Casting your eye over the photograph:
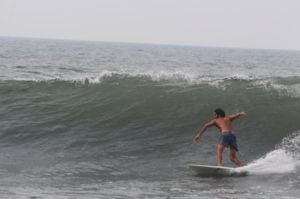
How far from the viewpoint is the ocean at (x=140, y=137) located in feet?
33.4

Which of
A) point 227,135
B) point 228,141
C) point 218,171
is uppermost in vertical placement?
point 227,135

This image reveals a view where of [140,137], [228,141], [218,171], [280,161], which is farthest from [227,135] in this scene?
[140,137]

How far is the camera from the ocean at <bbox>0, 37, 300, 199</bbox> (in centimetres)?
1018

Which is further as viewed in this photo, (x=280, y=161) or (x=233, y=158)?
(x=280, y=161)

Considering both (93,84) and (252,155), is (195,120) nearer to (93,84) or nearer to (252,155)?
(252,155)

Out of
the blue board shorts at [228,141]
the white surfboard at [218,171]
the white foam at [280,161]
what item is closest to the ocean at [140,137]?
the white foam at [280,161]

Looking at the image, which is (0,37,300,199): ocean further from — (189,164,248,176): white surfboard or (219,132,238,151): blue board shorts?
(219,132,238,151): blue board shorts

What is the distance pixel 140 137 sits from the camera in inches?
583

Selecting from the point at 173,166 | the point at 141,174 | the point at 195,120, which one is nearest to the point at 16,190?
the point at 141,174

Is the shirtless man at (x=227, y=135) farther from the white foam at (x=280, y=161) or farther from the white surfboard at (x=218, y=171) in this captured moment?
the white surfboard at (x=218, y=171)

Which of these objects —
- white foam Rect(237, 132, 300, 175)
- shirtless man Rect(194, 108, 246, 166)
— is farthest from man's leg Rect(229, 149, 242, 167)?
white foam Rect(237, 132, 300, 175)

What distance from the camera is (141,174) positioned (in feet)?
37.9

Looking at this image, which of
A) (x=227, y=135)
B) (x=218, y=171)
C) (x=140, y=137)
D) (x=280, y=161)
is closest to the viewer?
(x=218, y=171)

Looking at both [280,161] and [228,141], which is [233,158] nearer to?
[228,141]
